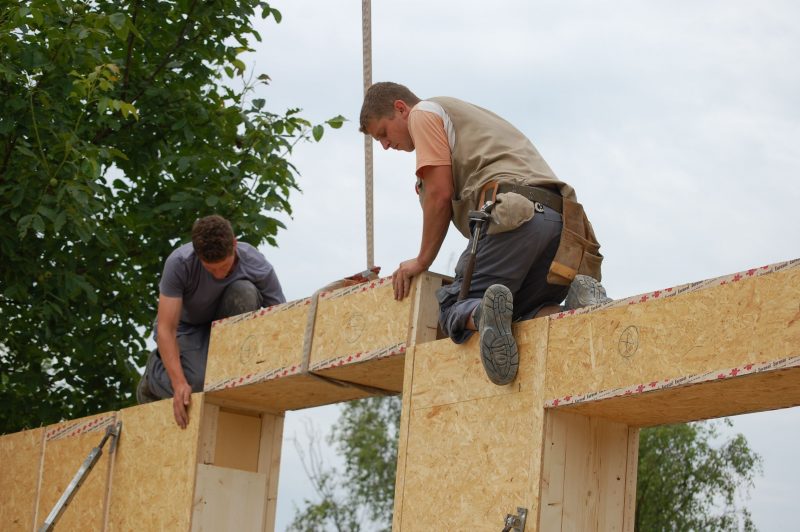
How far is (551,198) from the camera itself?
5.02 meters

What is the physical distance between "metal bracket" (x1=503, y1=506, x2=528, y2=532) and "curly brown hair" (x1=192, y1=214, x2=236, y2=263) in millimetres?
2382

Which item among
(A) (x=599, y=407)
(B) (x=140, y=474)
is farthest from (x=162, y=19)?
(A) (x=599, y=407)

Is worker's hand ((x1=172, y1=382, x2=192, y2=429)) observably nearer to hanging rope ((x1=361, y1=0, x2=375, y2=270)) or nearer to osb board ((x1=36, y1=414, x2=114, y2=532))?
osb board ((x1=36, y1=414, x2=114, y2=532))

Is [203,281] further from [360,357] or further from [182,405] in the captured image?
[360,357]

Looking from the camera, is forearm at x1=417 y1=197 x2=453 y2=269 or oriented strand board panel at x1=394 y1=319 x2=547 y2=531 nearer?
oriented strand board panel at x1=394 y1=319 x2=547 y2=531

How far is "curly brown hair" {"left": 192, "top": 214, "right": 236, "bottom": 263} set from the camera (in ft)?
21.0

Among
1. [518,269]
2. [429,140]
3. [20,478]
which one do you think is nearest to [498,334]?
[518,269]

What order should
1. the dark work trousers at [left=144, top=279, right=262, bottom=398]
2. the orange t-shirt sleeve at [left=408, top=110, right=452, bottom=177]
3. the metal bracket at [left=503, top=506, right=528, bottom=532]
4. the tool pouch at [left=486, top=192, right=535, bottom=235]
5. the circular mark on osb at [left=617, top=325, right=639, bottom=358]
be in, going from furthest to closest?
the dark work trousers at [left=144, top=279, right=262, bottom=398]
the orange t-shirt sleeve at [left=408, top=110, right=452, bottom=177]
the tool pouch at [left=486, top=192, right=535, bottom=235]
the metal bracket at [left=503, top=506, right=528, bottom=532]
the circular mark on osb at [left=617, top=325, right=639, bottom=358]

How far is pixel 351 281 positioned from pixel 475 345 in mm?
1080

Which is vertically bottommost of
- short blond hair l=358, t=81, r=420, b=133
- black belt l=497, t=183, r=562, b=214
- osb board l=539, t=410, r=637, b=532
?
osb board l=539, t=410, r=637, b=532

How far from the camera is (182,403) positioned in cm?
659

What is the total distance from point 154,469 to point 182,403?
17.0 inches

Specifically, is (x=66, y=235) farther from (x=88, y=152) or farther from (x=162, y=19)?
(x=162, y=19)

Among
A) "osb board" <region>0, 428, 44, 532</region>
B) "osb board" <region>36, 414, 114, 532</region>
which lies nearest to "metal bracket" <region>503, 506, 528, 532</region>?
"osb board" <region>36, 414, 114, 532</region>
